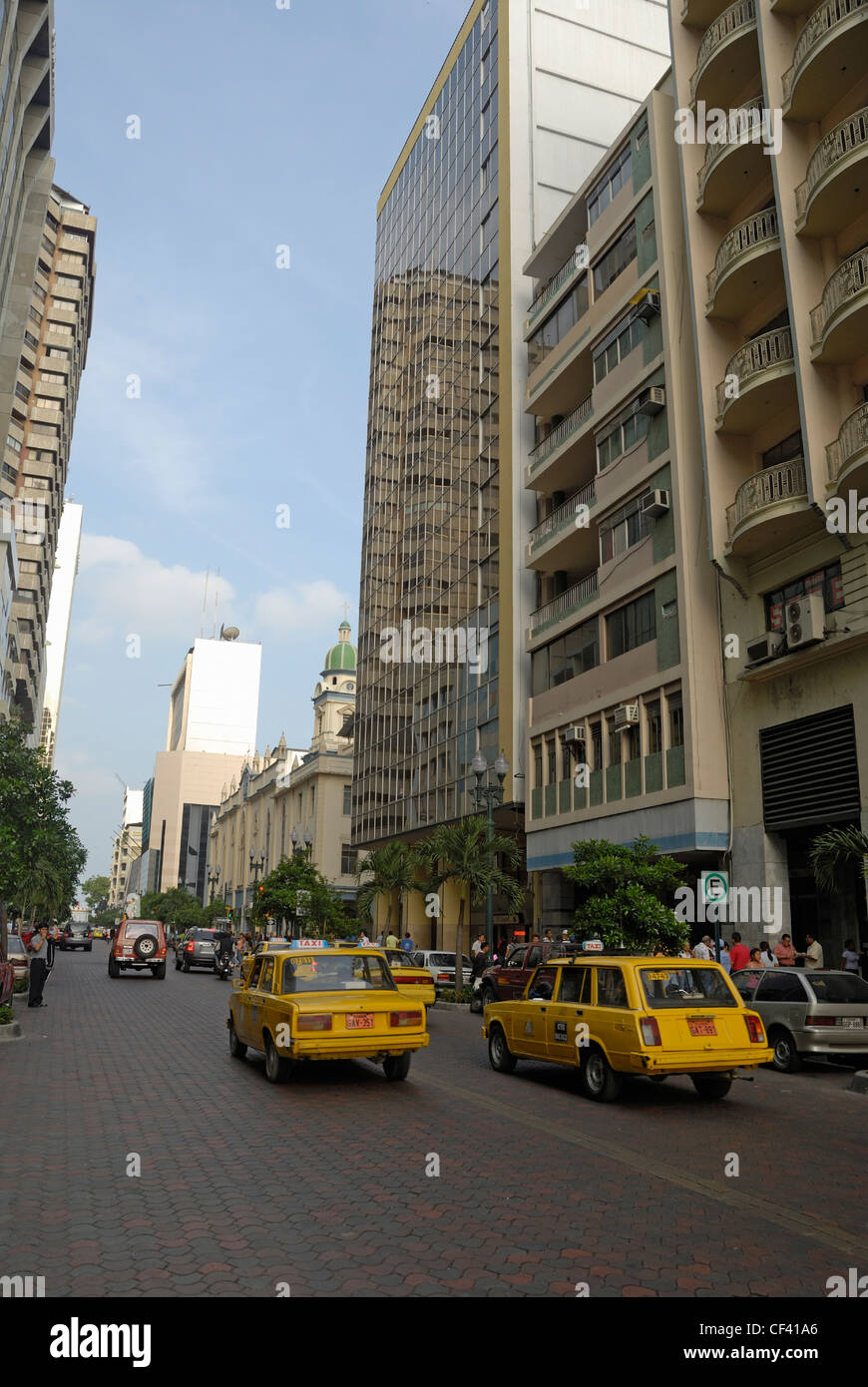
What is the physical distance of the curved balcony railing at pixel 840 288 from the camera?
1909 centimetres

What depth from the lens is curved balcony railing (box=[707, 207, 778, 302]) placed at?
74.3 ft

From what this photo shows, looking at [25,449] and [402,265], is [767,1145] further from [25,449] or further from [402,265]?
[25,449]

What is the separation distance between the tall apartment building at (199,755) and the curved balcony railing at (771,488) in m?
Result: 135

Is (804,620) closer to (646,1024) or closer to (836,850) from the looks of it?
(836,850)

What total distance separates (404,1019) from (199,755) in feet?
501

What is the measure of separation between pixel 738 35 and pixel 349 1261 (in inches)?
1028

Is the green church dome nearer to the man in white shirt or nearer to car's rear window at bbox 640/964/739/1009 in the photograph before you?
the man in white shirt

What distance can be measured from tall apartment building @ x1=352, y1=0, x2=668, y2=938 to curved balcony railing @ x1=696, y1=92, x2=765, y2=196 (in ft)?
44.6

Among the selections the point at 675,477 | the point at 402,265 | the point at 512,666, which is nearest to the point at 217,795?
the point at 402,265

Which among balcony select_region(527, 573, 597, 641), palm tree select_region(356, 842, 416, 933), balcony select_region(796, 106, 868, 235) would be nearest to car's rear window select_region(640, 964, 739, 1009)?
balcony select_region(796, 106, 868, 235)

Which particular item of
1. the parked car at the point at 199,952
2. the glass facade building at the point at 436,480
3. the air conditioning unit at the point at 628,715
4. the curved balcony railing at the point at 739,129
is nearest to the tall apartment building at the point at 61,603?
the glass facade building at the point at 436,480

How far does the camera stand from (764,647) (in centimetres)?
2222

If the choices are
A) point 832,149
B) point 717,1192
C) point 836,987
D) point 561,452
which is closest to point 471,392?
point 561,452

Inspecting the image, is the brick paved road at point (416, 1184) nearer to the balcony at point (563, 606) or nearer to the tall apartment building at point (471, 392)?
the balcony at point (563, 606)
